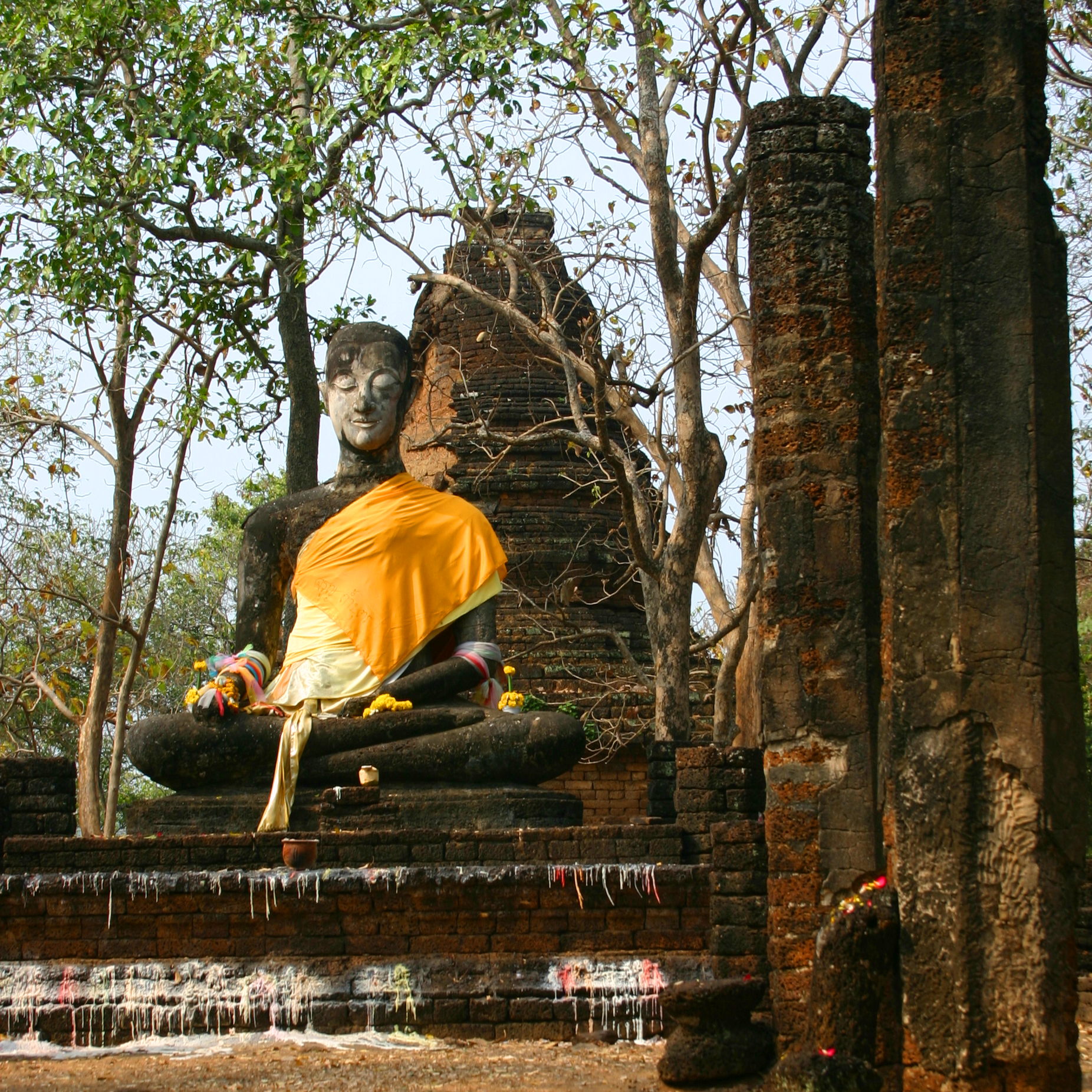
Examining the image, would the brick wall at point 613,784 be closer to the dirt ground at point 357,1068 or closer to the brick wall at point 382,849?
the brick wall at point 382,849

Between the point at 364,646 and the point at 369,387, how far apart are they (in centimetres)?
186

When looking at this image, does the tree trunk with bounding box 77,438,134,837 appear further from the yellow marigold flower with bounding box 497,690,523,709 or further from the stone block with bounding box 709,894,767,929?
the stone block with bounding box 709,894,767,929

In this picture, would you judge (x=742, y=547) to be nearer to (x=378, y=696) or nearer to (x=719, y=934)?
(x=378, y=696)

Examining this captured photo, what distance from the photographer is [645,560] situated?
12711 mm

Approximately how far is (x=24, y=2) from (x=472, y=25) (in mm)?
3617

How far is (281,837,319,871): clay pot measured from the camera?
29.6 feet

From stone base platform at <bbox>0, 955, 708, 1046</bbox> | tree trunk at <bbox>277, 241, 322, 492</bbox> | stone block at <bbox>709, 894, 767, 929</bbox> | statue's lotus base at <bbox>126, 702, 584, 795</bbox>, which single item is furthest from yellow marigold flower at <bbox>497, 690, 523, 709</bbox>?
tree trunk at <bbox>277, 241, 322, 492</bbox>

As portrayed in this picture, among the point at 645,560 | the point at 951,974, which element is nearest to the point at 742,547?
the point at 645,560

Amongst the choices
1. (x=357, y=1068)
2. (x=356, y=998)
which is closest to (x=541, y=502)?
(x=356, y=998)

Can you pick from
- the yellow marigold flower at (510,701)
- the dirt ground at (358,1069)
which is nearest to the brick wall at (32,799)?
the dirt ground at (358,1069)

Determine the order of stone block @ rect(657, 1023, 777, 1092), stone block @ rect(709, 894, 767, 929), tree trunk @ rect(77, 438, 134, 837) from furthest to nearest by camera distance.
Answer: tree trunk @ rect(77, 438, 134, 837) < stone block @ rect(709, 894, 767, 929) < stone block @ rect(657, 1023, 777, 1092)

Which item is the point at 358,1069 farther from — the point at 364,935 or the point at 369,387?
the point at 369,387

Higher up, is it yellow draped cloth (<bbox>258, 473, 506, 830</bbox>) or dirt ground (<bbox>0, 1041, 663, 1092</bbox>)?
yellow draped cloth (<bbox>258, 473, 506, 830</bbox>)

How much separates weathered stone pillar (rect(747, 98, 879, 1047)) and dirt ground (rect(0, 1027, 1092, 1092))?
3.54 ft
